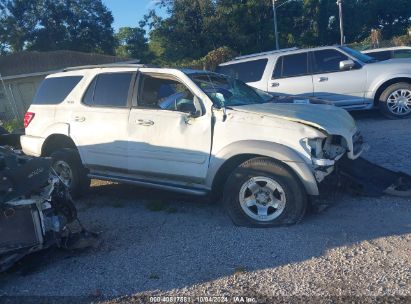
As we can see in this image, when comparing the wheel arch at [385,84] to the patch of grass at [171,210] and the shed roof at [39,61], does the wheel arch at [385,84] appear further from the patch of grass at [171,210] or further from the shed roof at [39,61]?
the shed roof at [39,61]

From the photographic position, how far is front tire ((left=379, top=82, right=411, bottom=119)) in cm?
974

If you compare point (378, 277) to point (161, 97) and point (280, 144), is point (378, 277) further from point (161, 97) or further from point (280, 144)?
point (161, 97)

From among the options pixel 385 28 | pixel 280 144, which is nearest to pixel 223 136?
pixel 280 144

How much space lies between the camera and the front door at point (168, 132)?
5480 mm

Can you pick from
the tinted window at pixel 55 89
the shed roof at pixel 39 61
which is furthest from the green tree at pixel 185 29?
the tinted window at pixel 55 89

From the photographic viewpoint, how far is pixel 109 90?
6336 mm

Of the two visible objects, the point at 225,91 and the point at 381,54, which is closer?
the point at 225,91

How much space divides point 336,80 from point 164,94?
5474mm

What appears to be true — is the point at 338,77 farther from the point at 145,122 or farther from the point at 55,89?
the point at 55,89

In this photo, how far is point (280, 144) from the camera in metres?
4.99

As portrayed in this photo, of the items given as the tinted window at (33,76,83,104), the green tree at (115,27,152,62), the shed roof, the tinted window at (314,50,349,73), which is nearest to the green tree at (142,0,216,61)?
the shed roof

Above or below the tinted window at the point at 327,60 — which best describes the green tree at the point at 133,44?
above

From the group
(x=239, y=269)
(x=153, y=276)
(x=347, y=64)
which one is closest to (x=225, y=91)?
(x=239, y=269)

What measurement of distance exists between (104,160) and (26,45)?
48.3 metres
